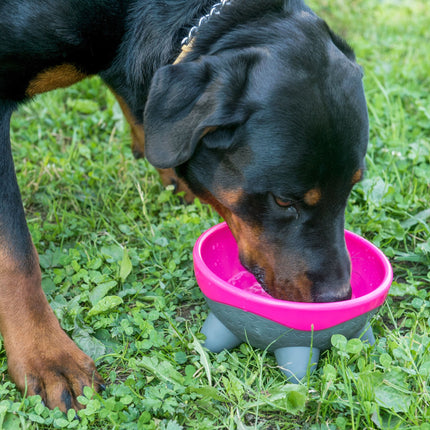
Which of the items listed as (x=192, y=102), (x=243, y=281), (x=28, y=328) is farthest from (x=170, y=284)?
(x=192, y=102)

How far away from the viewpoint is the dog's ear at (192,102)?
2.14 m

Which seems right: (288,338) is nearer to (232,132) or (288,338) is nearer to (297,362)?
(297,362)

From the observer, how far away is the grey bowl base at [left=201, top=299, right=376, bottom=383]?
2.17m

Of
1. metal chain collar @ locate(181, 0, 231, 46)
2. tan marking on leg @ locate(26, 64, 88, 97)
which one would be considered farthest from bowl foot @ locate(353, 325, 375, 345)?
tan marking on leg @ locate(26, 64, 88, 97)

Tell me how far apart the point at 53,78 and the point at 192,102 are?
762 millimetres

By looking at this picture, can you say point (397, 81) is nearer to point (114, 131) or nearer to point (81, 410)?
point (114, 131)

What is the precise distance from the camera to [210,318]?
95.3 inches

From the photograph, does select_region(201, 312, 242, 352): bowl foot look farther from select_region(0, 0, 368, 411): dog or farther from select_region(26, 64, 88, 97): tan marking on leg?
select_region(26, 64, 88, 97): tan marking on leg

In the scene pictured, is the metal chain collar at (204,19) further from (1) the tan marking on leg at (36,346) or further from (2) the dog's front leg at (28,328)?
(1) the tan marking on leg at (36,346)

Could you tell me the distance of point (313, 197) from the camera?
2.20 m

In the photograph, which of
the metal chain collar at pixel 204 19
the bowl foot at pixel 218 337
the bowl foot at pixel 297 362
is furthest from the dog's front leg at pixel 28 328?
the metal chain collar at pixel 204 19

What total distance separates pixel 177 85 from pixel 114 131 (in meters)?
1.90

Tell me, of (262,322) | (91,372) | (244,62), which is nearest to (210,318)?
(262,322)

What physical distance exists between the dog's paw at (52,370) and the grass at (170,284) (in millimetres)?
54
